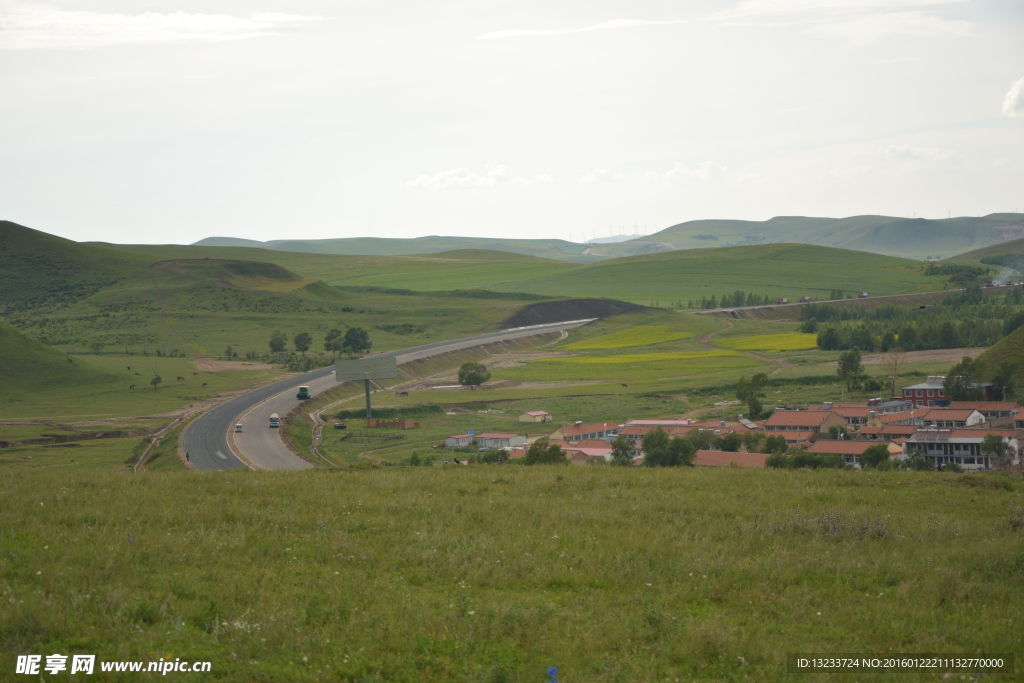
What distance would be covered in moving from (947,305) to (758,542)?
17262 centimetres

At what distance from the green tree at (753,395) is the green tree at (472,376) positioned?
30452mm

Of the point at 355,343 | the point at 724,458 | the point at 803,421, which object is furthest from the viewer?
the point at 355,343

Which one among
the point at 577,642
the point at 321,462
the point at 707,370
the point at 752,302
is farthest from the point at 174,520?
the point at 752,302

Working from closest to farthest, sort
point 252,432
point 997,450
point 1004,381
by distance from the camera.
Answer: point 997,450 → point 252,432 → point 1004,381

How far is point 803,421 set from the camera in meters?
65.6

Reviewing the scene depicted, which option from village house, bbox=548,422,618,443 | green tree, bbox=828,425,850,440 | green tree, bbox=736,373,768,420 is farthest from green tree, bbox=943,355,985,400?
village house, bbox=548,422,618,443

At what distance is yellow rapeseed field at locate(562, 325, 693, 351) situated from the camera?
136 meters

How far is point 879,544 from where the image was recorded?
47.5 ft

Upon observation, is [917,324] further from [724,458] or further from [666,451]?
[724,458]

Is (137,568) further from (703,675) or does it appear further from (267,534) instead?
(703,675)

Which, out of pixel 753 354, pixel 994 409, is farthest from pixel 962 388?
pixel 753 354

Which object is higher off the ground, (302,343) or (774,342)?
(302,343)

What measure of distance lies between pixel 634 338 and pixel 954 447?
85.9m

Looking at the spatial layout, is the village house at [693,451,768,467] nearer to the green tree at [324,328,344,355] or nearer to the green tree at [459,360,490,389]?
the green tree at [459,360,490,389]
